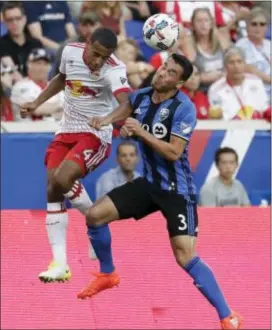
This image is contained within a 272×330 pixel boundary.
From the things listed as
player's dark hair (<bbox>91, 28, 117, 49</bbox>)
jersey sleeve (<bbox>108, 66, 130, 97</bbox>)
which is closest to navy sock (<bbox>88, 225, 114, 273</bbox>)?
jersey sleeve (<bbox>108, 66, 130, 97</bbox>)

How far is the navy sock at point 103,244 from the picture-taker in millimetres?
10711

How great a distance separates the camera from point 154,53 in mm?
15523

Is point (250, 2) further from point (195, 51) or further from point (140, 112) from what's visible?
point (140, 112)

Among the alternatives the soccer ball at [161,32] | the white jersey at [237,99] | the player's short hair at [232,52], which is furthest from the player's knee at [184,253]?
the player's short hair at [232,52]

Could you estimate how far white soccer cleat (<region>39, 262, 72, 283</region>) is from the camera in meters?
10.5

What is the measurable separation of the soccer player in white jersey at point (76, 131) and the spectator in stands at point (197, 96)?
11.7 feet

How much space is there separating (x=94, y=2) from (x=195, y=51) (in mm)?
1254

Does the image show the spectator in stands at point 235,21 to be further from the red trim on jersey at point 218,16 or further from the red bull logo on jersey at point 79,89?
the red bull logo on jersey at point 79,89

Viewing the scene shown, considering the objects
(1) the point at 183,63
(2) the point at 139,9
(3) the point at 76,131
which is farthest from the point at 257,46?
(1) the point at 183,63

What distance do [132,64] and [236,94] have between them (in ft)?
3.84

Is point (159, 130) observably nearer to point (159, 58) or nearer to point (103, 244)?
point (103, 244)

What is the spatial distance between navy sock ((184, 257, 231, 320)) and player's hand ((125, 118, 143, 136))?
126 cm

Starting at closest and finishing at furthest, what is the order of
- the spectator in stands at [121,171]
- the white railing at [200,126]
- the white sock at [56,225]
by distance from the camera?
the white sock at [56,225] → the spectator in stands at [121,171] → the white railing at [200,126]

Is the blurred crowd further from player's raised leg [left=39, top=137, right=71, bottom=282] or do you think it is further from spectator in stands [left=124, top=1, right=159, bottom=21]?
player's raised leg [left=39, top=137, right=71, bottom=282]
